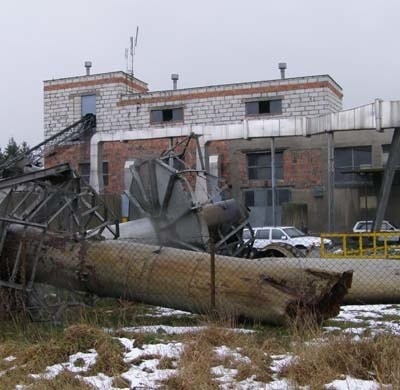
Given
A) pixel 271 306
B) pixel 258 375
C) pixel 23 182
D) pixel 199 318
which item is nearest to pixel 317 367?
pixel 258 375

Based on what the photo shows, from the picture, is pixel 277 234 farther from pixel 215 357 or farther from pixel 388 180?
pixel 215 357

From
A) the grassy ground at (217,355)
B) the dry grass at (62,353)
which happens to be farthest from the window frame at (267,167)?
the dry grass at (62,353)

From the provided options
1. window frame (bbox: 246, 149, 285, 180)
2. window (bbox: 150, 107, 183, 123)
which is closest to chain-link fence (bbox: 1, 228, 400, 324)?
window frame (bbox: 246, 149, 285, 180)

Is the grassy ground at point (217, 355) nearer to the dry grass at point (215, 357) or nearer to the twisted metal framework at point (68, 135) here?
the dry grass at point (215, 357)

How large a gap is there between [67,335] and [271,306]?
102 inches

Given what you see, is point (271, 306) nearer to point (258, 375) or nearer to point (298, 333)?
point (298, 333)

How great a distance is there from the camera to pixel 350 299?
961 centimetres

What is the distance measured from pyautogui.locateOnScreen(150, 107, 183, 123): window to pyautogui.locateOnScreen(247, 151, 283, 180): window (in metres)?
7.10

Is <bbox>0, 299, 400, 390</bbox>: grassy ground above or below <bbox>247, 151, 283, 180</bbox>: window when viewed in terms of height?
below

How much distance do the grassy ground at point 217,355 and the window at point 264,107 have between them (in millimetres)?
32973

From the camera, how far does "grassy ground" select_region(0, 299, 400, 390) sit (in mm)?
5324

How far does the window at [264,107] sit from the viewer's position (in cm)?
3956

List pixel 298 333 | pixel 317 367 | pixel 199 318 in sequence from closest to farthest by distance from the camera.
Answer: pixel 317 367 → pixel 298 333 → pixel 199 318

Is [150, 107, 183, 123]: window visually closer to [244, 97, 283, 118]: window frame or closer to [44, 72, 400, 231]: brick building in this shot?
[44, 72, 400, 231]: brick building
